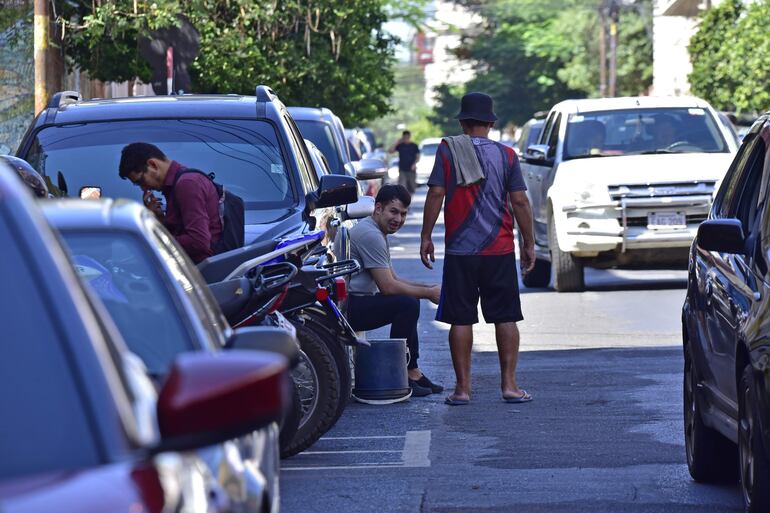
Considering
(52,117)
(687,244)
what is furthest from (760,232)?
(687,244)

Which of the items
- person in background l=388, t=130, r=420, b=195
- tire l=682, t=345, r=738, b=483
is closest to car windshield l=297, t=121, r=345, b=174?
tire l=682, t=345, r=738, b=483

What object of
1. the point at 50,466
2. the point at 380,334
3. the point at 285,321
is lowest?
the point at 380,334

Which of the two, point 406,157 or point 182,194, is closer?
point 182,194

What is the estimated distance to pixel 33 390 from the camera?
331cm

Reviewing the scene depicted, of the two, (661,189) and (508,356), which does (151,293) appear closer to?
(508,356)

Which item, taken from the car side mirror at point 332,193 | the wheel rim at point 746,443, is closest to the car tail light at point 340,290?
the car side mirror at point 332,193

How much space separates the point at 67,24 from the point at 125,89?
13.8 metres

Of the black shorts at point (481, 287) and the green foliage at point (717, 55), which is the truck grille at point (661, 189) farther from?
the green foliage at point (717, 55)

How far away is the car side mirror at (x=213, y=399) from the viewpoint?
128 inches

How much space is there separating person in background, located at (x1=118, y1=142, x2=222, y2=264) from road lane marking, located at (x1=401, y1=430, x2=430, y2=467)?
1.41 meters

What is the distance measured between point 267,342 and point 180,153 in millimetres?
5969

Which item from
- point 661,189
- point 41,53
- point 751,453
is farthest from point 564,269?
point 751,453

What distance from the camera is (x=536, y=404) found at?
10.7 m

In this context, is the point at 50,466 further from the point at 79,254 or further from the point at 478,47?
the point at 478,47
